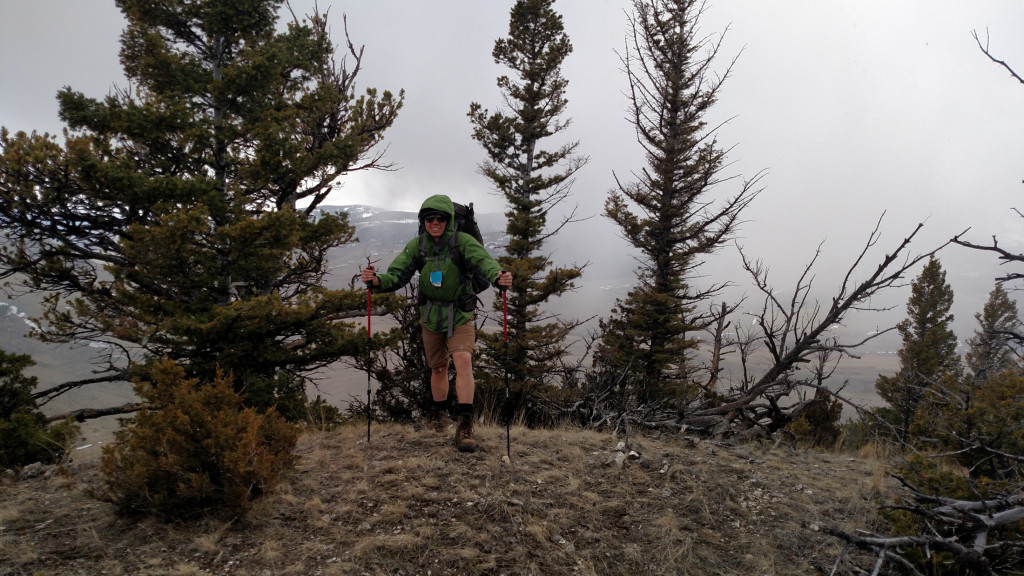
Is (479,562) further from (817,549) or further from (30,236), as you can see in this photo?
(30,236)

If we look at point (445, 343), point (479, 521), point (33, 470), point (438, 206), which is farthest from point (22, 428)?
point (479, 521)

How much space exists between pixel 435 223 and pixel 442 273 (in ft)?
1.78

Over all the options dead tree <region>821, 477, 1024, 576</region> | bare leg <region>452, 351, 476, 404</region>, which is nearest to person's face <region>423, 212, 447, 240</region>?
bare leg <region>452, 351, 476, 404</region>

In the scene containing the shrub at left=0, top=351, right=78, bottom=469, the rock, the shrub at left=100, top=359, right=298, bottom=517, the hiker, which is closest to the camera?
the shrub at left=100, top=359, right=298, bottom=517

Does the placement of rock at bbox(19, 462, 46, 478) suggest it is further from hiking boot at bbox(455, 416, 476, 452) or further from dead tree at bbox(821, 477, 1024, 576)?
dead tree at bbox(821, 477, 1024, 576)

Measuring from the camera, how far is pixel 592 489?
13.8ft

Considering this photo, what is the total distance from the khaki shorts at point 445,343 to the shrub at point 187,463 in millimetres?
1937

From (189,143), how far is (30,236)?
3.34 m

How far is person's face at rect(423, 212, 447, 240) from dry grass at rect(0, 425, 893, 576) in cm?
239

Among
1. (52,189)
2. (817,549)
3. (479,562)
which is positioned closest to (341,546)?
(479,562)

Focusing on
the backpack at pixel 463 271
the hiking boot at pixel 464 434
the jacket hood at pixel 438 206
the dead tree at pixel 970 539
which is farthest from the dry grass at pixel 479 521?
the jacket hood at pixel 438 206

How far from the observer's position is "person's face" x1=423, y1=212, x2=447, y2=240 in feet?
15.8

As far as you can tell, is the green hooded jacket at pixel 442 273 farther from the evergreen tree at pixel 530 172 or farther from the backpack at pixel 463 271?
the evergreen tree at pixel 530 172

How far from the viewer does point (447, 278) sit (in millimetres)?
4855
